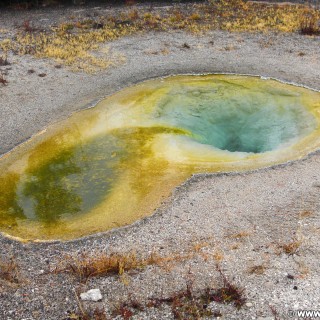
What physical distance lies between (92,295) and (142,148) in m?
5.64

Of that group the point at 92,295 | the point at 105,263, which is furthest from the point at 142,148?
the point at 92,295

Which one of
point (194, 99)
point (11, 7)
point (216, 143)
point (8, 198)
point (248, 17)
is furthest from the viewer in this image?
point (11, 7)

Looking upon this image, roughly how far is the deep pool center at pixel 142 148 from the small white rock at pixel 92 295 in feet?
6.37

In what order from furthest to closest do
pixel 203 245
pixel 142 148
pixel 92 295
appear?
pixel 142 148 → pixel 203 245 → pixel 92 295

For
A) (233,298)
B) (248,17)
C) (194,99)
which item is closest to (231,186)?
(233,298)

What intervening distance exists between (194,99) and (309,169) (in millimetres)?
5268

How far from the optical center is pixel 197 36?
20.8 metres

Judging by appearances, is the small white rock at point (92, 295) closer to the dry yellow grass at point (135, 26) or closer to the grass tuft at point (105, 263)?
the grass tuft at point (105, 263)

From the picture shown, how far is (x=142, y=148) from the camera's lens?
12852 millimetres

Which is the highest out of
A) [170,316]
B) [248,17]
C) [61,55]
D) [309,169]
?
[248,17]

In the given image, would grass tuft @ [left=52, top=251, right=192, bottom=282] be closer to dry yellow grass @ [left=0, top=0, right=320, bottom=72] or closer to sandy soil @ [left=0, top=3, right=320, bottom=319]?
sandy soil @ [left=0, top=3, right=320, bottom=319]

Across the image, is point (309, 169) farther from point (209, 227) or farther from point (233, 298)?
point (233, 298)

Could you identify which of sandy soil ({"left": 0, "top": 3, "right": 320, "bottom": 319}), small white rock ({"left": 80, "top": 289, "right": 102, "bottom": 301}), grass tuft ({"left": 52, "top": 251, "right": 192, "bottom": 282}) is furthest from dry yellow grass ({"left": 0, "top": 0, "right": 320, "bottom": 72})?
small white rock ({"left": 80, "top": 289, "right": 102, "bottom": 301})

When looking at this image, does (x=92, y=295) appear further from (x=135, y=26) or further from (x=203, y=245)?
(x=135, y=26)
